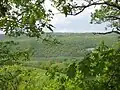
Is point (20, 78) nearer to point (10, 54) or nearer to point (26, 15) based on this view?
point (10, 54)

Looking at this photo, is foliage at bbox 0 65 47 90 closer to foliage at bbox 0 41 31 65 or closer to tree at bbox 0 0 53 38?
foliage at bbox 0 41 31 65

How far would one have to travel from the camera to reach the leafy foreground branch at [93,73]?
14.5ft

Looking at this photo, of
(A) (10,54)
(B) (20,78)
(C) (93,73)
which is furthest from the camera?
(B) (20,78)

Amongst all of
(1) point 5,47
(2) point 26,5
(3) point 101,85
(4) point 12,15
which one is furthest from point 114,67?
(1) point 5,47

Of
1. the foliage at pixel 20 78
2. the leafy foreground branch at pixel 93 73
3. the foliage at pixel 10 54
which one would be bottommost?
the foliage at pixel 20 78

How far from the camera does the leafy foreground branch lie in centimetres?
441

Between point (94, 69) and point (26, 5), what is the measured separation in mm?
2506

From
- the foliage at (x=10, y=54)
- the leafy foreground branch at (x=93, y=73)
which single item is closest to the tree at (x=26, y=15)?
the leafy foreground branch at (x=93, y=73)

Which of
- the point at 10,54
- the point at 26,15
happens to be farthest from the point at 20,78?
the point at 26,15

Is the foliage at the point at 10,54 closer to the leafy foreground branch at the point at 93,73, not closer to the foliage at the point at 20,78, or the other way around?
the foliage at the point at 20,78

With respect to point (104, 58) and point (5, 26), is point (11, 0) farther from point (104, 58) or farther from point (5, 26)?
point (104, 58)

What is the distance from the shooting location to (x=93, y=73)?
4.44m

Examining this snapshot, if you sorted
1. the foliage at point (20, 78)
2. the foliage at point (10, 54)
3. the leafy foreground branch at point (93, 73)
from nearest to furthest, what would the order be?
the leafy foreground branch at point (93, 73)
the foliage at point (10, 54)
the foliage at point (20, 78)

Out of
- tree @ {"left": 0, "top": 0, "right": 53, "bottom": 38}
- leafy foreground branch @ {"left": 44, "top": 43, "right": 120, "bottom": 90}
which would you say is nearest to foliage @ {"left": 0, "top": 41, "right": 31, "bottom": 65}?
tree @ {"left": 0, "top": 0, "right": 53, "bottom": 38}
